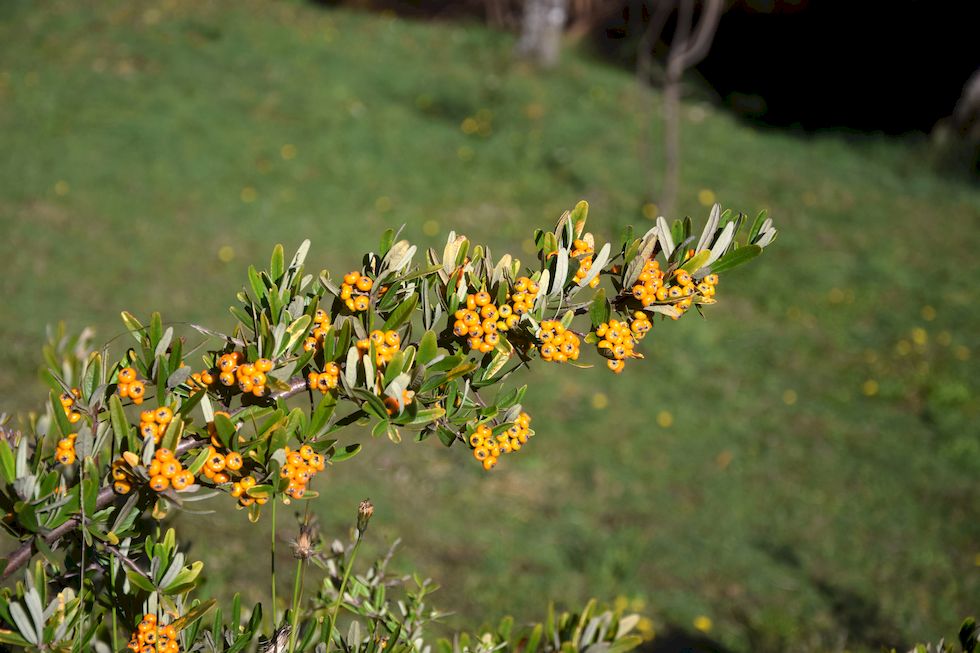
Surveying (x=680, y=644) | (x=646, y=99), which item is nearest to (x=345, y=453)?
(x=680, y=644)

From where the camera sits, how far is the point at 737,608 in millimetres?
3951

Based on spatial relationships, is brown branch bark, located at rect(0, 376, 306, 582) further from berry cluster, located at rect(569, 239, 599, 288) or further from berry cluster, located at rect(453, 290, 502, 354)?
berry cluster, located at rect(569, 239, 599, 288)

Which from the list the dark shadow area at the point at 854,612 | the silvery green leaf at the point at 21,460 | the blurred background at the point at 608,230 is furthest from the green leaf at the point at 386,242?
the dark shadow area at the point at 854,612

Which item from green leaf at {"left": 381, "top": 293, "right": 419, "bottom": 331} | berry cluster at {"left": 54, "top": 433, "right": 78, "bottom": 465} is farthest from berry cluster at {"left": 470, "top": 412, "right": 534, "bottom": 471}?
berry cluster at {"left": 54, "top": 433, "right": 78, "bottom": 465}

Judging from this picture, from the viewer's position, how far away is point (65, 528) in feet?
4.72

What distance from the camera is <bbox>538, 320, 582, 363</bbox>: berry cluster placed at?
1.52m

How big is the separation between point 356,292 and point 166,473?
458 millimetres

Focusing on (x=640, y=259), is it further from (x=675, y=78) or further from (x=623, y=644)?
(x=675, y=78)

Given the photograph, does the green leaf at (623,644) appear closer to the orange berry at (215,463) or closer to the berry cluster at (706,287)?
the berry cluster at (706,287)

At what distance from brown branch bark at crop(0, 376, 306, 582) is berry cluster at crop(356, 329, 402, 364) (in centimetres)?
15

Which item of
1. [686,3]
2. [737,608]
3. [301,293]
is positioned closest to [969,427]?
[737,608]

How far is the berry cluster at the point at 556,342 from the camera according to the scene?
1521 mm

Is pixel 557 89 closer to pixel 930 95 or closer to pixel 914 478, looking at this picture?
pixel 930 95

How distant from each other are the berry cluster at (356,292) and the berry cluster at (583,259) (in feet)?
1.34
